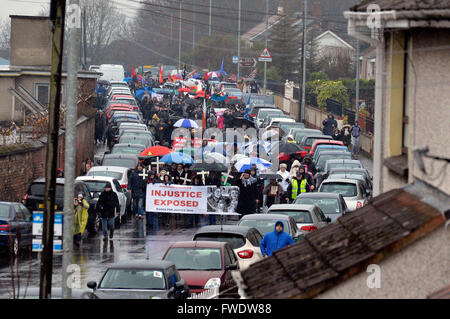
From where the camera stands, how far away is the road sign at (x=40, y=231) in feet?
43.5

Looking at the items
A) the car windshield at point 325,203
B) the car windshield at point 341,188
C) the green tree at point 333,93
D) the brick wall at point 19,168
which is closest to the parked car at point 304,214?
the car windshield at point 325,203

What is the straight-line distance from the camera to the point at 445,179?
9070 mm

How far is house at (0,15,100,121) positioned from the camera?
47.1 meters

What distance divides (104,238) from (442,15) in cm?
1725

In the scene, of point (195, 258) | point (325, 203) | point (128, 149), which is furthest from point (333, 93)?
point (195, 258)

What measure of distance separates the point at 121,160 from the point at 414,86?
2466cm

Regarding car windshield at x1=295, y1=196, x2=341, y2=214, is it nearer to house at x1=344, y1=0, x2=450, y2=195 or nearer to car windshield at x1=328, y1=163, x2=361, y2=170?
car windshield at x1=328, y1=163, x2=361, y2=170

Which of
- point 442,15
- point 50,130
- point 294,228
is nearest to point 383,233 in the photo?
point 442,15

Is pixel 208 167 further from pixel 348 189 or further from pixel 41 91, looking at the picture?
pixel 41 91

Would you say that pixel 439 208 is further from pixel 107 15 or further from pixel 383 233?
pixel 107 15

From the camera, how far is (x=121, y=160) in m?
33.9

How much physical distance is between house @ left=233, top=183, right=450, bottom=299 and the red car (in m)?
7.97

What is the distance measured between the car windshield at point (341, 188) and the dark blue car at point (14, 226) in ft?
29.3

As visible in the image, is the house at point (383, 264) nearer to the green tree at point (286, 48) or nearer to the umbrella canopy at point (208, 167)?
the umbrella canopy at point (208, 167)
